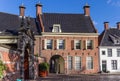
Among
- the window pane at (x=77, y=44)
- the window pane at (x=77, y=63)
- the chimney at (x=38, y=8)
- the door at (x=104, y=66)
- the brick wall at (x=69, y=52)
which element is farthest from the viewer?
the door at (x=104, y=66)

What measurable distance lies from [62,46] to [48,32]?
9.82 ft

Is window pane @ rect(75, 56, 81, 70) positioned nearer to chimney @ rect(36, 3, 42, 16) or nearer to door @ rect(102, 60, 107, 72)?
door @ rect(102, 60, 107, 72)

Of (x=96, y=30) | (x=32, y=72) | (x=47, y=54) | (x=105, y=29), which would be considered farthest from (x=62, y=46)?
(x=32, y=72)

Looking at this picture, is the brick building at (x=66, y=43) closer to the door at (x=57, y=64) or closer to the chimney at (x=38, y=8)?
the door at (x=57, y=64)

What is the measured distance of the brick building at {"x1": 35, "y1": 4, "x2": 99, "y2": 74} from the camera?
40.9 metres

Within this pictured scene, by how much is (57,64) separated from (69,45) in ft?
14.7

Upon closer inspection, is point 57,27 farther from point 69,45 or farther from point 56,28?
point 69,45

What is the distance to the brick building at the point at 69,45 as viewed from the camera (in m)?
40.9

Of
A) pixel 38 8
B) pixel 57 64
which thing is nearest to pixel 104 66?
pixel 57 64

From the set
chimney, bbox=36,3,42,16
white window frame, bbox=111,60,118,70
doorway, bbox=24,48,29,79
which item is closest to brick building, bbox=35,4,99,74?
chimney, bbox=36,3,42,16

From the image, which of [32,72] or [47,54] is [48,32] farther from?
[32,72]

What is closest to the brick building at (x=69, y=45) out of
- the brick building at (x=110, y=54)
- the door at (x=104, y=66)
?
the door at (x=104, y=66)

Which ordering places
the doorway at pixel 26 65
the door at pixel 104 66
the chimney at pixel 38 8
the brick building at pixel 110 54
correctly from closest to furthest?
the doorway at pixel 26 65 < the chimney at pixel 38 8 < the door at pixel 104 66 < the brick building at pixel 110 54

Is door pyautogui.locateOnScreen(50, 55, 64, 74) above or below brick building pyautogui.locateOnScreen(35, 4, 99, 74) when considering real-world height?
below
